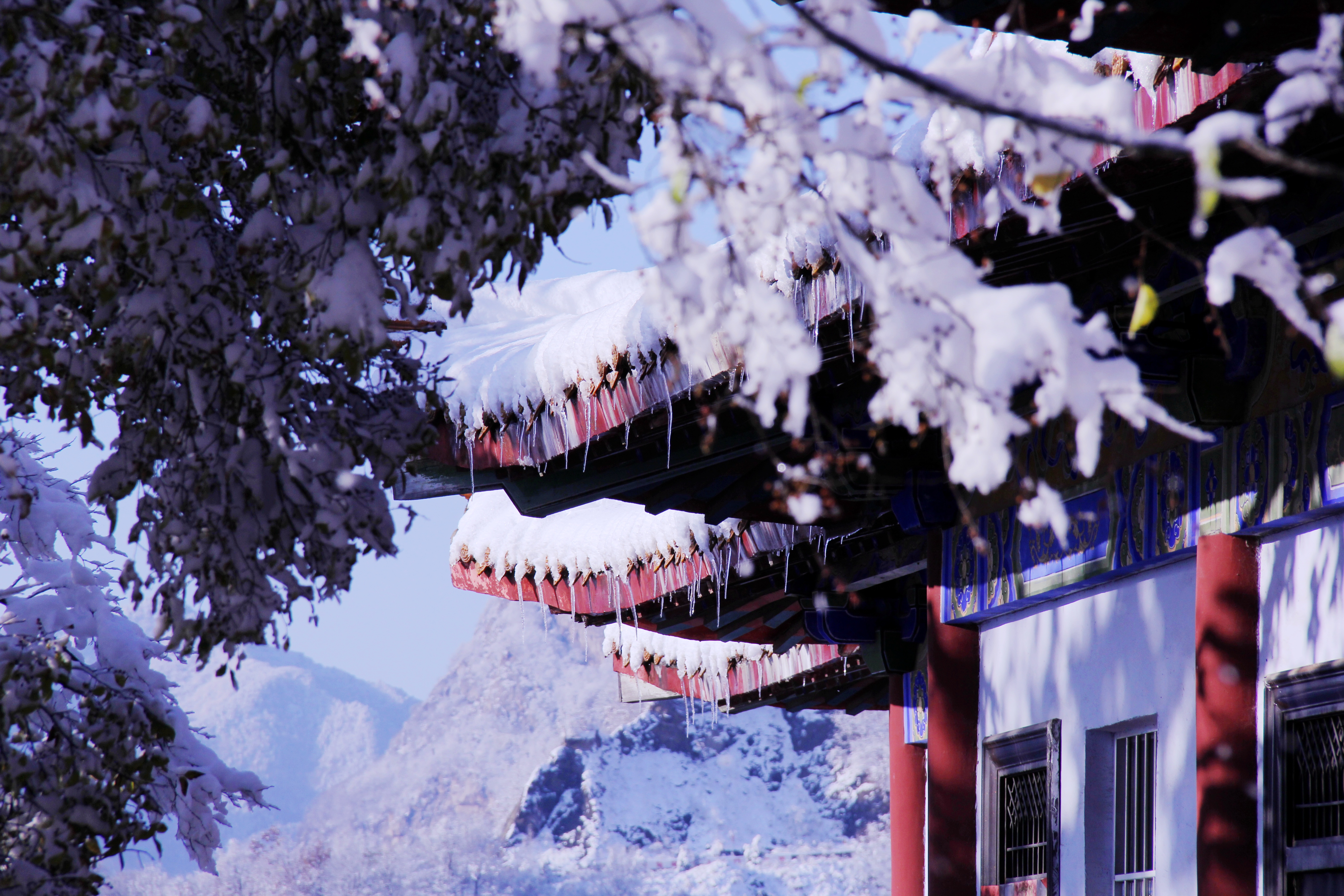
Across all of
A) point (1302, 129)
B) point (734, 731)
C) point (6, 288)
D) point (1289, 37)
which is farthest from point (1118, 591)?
point (734, 731)

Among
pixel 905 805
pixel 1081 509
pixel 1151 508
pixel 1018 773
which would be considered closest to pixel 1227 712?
pixel 1151 508

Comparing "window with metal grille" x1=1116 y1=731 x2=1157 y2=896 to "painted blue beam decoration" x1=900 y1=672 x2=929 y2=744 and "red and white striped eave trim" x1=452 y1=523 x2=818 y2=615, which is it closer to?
"red and white striped eave trim" x1=452 y1=523 x2=818 y2=615

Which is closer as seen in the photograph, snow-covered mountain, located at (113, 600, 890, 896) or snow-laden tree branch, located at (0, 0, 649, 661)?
snow-laden tree branch, located at (0, 0, 649, 661)

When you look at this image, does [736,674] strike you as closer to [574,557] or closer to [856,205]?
[574,557]

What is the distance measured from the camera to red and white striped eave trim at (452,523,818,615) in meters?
8.72

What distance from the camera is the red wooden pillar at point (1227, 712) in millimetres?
4703

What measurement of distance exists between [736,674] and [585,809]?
67.5 m

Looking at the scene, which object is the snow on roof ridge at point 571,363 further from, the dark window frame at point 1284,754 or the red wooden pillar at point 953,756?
the red wooden pillar at point 953,756

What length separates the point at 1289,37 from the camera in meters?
3.24

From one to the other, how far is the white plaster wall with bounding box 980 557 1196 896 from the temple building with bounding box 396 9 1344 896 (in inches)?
0.5

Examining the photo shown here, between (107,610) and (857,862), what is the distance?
5940cm

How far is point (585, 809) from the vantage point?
77625 millimetres

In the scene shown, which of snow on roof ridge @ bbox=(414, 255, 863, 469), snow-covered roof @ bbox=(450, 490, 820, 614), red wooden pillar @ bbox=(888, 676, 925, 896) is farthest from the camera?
red wooden pillar @ bbox=(888, 676, 925, 896)

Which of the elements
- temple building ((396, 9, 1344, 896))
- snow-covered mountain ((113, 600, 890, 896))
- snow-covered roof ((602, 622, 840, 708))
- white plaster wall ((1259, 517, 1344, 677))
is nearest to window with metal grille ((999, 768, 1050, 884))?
temple building ((396, 9, 1344, 896))
